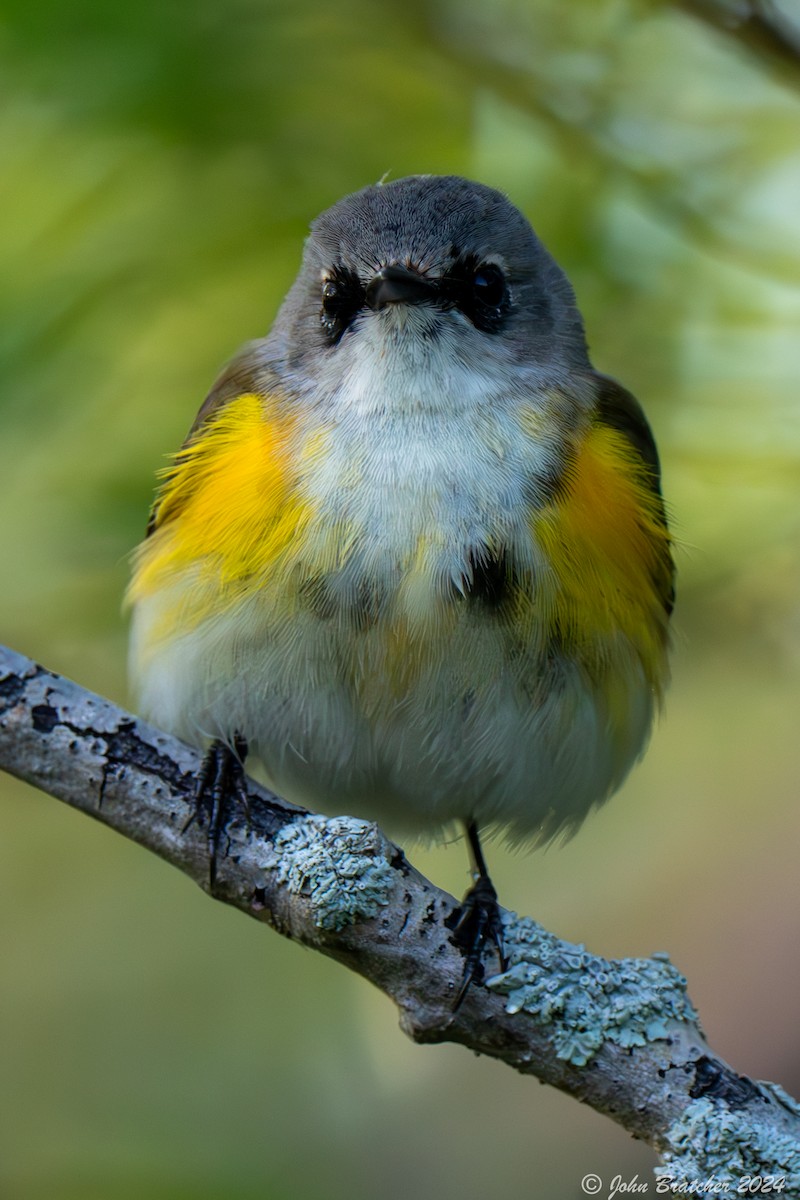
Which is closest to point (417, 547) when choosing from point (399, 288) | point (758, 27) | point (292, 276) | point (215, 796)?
point (399, 288)

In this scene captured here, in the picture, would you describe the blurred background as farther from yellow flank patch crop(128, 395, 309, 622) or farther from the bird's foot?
the bird's foot

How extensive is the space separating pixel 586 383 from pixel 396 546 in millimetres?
939

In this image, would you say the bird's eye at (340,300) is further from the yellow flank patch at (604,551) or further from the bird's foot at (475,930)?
the bird's foot at (475,930)

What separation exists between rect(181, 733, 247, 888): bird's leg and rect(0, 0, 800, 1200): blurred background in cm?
84

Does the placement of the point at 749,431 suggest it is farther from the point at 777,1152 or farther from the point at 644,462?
the point at 777,1152

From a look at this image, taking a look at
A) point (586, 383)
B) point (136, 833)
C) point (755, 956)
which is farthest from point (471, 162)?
point (755, 956)

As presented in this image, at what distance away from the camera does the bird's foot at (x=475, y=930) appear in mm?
2625

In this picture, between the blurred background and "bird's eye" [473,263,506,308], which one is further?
"bird's eye" [473,263,506,308]

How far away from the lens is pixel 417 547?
311 cm

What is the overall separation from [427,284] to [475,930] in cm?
159

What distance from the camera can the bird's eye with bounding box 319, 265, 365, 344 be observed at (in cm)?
343

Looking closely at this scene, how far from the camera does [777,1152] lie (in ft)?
8.13

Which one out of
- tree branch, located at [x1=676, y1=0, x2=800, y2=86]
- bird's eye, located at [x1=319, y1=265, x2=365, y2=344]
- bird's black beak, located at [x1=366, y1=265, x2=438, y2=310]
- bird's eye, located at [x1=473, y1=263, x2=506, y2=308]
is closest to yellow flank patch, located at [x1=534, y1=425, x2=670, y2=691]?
bird's eye, located at [x1=473, y1=263, x2=506, y2=308]

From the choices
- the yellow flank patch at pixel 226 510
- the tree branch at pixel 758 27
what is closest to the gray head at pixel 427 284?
the yellow flank patch at pixel 226 510
